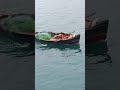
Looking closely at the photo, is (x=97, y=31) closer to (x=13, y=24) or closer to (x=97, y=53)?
(x=97, y=53)

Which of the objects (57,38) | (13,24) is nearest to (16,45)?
(13,24)

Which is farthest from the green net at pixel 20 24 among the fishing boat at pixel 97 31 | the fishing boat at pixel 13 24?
the fishing boat at pixel 97 31

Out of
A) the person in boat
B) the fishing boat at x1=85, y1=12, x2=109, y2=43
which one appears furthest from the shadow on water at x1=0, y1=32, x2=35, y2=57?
the fishing boat at x1=85, y1=12, x2=109, y2=43

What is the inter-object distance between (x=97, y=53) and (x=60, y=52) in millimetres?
331

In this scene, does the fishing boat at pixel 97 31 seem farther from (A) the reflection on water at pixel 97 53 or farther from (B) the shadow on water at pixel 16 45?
(B) the shadow on water at pixel 16 45

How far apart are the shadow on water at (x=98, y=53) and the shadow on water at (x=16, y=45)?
50 centimetres

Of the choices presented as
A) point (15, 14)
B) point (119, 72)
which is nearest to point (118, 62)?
point (119, 72)

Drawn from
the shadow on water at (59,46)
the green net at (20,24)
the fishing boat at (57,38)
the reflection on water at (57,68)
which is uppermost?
the green net at (20,24)

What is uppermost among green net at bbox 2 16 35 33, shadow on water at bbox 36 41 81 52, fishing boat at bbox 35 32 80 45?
green net at bbox 2 16 35 33

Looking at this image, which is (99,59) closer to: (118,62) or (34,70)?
(118,62)

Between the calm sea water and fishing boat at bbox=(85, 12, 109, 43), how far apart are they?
53 millimetres

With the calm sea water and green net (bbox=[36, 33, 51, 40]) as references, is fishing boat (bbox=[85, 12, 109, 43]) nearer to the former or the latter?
the calm sea water

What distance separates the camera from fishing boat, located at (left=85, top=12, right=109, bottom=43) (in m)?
3.22

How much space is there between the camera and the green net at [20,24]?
318cm
